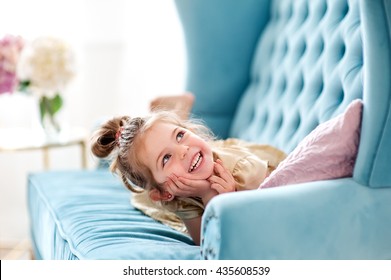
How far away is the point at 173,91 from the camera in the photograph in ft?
11.4

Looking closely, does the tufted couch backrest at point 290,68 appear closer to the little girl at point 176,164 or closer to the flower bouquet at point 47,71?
the little girl at point 176,164

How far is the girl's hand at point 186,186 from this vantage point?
1685 millimetres

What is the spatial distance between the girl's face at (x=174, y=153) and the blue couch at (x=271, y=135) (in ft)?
0.64

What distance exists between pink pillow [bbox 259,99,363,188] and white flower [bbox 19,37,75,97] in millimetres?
1628

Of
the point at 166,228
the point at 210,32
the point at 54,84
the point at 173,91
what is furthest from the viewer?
the point at 173,91

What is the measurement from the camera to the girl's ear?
70.1 inches

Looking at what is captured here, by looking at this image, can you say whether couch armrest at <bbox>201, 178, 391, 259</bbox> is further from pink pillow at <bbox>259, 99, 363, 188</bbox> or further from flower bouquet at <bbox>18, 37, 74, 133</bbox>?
flower bouquet at <bbox>18, 37, 74, 133</bbox>

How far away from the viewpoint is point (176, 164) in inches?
67.3

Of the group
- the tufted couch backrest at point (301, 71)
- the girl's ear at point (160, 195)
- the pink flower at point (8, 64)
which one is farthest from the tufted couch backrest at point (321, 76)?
the pink flower at point (8, 64)

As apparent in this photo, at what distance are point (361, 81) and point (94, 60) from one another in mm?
2243

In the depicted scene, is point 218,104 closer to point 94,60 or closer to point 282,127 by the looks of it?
point 282,127

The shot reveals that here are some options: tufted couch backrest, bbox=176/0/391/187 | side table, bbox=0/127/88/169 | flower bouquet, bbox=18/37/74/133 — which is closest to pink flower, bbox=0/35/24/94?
flower bouquet, bbox=18/37/74/133

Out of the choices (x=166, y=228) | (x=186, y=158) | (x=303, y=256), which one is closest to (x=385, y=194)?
(x=303, y=256)
